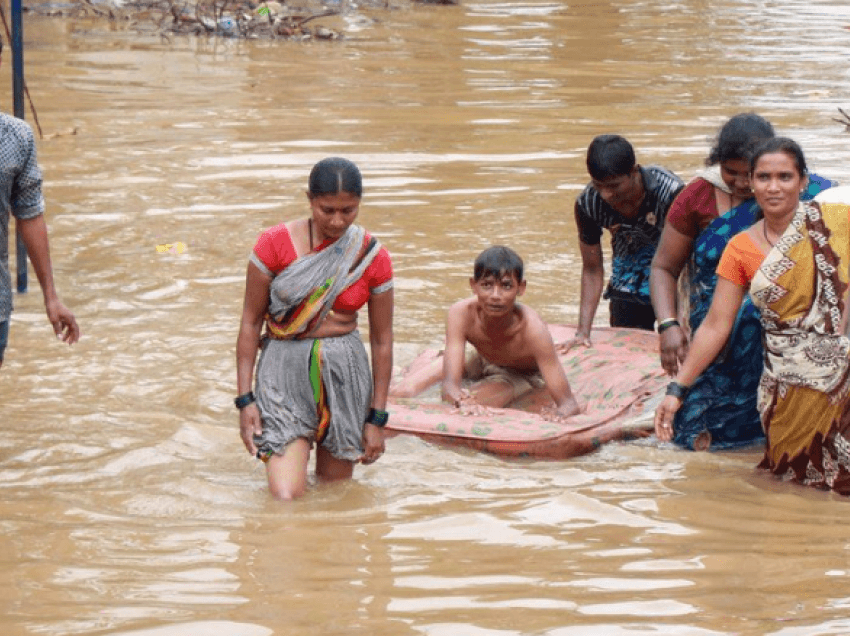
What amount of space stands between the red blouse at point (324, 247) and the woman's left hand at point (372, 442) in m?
0.43

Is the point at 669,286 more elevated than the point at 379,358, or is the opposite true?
the point at 669,286

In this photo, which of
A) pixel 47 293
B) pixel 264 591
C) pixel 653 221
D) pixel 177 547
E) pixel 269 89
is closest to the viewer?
pixel 264 591

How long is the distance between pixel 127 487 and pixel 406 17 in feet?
55.1

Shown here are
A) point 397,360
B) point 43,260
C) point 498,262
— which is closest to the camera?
point 43,260

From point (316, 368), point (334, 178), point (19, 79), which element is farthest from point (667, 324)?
point (19, 79)

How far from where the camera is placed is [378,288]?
5504mm

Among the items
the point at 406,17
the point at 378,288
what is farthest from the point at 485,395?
the point at 406,17

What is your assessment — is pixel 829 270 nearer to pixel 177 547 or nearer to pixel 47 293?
pixel 177 547

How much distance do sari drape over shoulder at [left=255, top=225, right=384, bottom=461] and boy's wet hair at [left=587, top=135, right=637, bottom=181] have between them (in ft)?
4.65

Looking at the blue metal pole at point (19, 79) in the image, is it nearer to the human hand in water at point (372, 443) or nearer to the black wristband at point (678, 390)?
the human hand in water at point (372, 443)

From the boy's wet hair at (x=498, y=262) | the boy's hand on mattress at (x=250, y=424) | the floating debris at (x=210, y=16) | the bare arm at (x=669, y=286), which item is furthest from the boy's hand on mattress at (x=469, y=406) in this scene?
the floating debris at (x=210, y=16)

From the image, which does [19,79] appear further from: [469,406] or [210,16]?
[210,16]

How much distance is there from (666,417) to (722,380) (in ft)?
2.50

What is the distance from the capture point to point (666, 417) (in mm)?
5566
